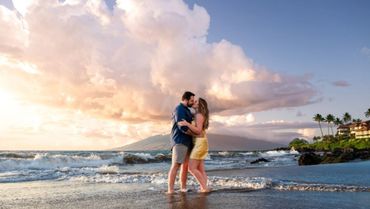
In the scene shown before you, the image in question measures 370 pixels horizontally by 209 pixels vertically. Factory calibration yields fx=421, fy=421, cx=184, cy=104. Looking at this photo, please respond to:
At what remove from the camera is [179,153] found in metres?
9.05

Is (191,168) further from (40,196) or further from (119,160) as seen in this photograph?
(119,160)

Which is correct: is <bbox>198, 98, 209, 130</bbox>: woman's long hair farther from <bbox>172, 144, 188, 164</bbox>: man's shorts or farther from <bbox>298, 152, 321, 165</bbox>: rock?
<bbox>298, 152, 321, 165</bbox>: rock

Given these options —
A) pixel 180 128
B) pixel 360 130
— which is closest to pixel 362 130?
pixel 360 130

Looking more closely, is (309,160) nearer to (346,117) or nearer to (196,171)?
(196,171)

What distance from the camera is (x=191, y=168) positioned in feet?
29.7

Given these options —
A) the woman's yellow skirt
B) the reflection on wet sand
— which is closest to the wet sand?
the reflection on wet sand

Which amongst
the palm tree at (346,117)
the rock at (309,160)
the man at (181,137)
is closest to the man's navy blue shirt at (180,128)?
the man at (181,137)

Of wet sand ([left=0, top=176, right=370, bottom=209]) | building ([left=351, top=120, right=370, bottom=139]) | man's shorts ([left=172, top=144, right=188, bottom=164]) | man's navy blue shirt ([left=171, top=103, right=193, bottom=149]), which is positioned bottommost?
wet sand ([left=0, top=176, right=370, bottom=209])

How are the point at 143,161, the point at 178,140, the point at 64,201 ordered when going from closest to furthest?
the point at 64,201 → the point at 178,140 → the point at 143,161

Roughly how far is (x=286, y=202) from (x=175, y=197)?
216cm

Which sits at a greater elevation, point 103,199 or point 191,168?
point 191,168

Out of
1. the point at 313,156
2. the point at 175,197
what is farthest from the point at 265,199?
the point at 313,156

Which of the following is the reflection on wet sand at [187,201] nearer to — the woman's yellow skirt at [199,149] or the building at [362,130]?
the woman's yellow skirt at [199,149]

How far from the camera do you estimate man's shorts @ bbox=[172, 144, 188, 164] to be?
905 centimetres
